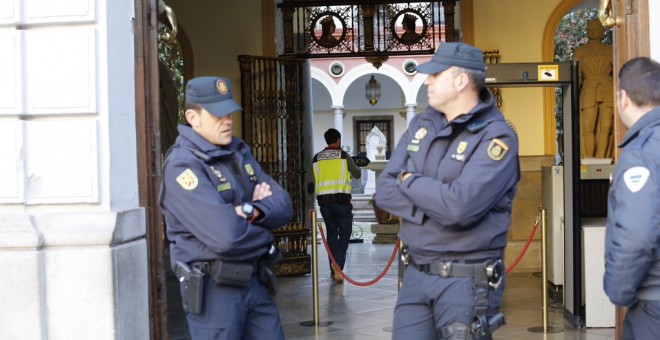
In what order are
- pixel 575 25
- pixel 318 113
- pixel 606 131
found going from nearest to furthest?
pixel 606 131, pixel 575 25, pixel 318 113

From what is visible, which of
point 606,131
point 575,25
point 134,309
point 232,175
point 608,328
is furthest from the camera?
point 575,25

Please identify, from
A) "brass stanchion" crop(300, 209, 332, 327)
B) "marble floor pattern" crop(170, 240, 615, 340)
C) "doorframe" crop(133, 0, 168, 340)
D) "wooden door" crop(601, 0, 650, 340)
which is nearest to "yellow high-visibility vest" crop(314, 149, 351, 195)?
"marble floor pattern" crop(170, 240, 615, 340)

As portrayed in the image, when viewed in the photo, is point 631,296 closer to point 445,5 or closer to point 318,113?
point 445,5

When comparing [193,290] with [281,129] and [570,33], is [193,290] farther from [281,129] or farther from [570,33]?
[570,33]

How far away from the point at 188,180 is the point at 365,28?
7.94 m

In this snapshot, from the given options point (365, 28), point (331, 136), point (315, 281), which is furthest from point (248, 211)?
point (365, 28)

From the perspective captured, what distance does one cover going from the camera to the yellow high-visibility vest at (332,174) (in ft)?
35.3

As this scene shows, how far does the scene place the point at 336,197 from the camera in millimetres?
10859

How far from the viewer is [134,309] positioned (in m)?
4.68

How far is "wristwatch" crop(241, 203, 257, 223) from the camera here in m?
3.87

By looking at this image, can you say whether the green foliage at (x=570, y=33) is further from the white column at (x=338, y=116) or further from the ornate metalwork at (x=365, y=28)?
the white column at (x=338, y=116)

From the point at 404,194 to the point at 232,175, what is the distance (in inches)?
33.5

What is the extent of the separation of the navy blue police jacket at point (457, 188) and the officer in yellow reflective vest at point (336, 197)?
23.0 ft

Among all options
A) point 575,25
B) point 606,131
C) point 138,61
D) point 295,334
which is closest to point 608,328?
point 295,334
